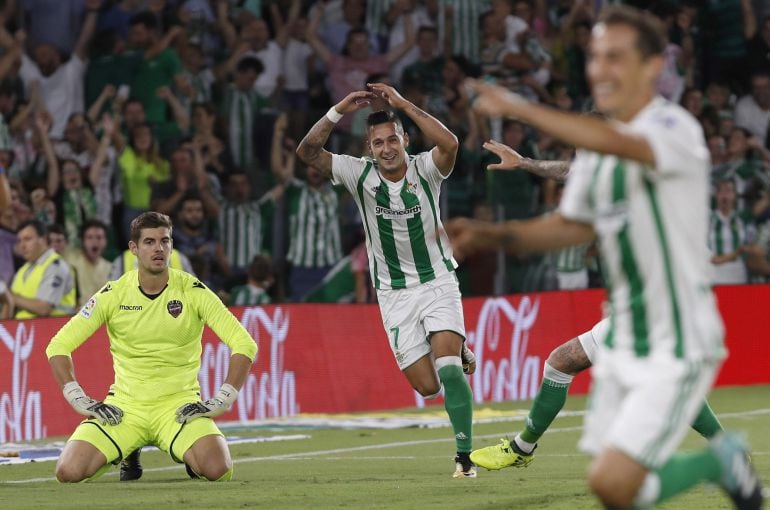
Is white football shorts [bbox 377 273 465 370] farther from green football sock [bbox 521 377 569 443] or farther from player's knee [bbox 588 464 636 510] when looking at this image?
player's knee [bbox 588 464 636 510]

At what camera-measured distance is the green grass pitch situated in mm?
8609

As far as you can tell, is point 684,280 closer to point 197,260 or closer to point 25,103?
point 197,260

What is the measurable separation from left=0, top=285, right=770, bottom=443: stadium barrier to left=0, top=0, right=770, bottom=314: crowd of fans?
41 cm

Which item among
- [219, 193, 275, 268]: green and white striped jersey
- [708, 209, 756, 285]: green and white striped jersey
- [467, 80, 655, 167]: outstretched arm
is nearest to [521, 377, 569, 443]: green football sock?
[467, 80, 655, 167]: outstretched arm

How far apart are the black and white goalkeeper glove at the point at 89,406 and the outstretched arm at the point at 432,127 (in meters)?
2.70

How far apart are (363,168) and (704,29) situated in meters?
11.9

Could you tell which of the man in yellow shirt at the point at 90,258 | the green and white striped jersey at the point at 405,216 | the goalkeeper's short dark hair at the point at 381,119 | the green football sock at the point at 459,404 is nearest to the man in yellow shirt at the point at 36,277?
the man in yellow shirt at the point at 90,258

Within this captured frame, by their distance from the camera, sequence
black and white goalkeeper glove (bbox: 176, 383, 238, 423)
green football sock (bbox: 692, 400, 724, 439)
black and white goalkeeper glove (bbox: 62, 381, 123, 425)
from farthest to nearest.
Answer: black and white goalkeeper glove (bbox: 176, 383, 238, 423) < black and white goalkeeper glove (bbox: 62, 381, 123, 425) < green football sock (bbox: 692, 400, 724, 439)

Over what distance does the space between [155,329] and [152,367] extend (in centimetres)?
26

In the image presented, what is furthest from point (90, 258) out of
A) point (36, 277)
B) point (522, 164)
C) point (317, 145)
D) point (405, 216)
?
point (522, 164)

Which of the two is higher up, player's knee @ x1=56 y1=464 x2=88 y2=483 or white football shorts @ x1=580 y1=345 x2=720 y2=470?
white football shorts @ x1=580 y1=345 x2=720 y2=470

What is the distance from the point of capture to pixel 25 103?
16141mm

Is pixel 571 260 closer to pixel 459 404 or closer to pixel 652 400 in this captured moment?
pixel 459 404

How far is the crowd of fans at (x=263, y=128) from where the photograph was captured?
618 inches
